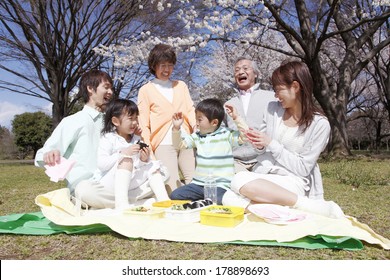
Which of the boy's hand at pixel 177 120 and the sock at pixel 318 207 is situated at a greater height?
the boy's hand at pixel 177 120

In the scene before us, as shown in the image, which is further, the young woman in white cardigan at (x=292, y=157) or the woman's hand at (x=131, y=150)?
the woman's hand at (x=131, y=150)

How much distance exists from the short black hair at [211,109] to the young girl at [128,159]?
604 mm

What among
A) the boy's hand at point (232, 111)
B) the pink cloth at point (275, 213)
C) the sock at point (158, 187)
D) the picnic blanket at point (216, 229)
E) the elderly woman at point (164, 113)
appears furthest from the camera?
the elderly woman at point (164, 113)

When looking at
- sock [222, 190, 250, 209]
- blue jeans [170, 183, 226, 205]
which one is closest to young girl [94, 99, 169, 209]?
blue jeans [170, 183, 226, 205]

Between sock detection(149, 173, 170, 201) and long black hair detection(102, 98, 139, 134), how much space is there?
1.98 feet

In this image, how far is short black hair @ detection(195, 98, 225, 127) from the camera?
10.3 ft

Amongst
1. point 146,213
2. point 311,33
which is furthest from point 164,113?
point 311,33

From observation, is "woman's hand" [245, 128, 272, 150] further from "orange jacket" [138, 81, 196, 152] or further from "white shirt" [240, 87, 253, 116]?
"orange jacket" [138, 81, 196, 152]

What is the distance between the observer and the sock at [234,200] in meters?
2.70

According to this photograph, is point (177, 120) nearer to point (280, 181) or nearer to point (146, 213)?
point (146, 213)

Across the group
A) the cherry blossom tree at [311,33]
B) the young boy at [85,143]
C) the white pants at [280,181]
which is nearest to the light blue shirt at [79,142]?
the young boy at [85,143]

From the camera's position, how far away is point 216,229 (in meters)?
2.33

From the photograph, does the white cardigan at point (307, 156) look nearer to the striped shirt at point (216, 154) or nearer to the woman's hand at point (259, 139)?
the woman's hand at point (259, 139)
